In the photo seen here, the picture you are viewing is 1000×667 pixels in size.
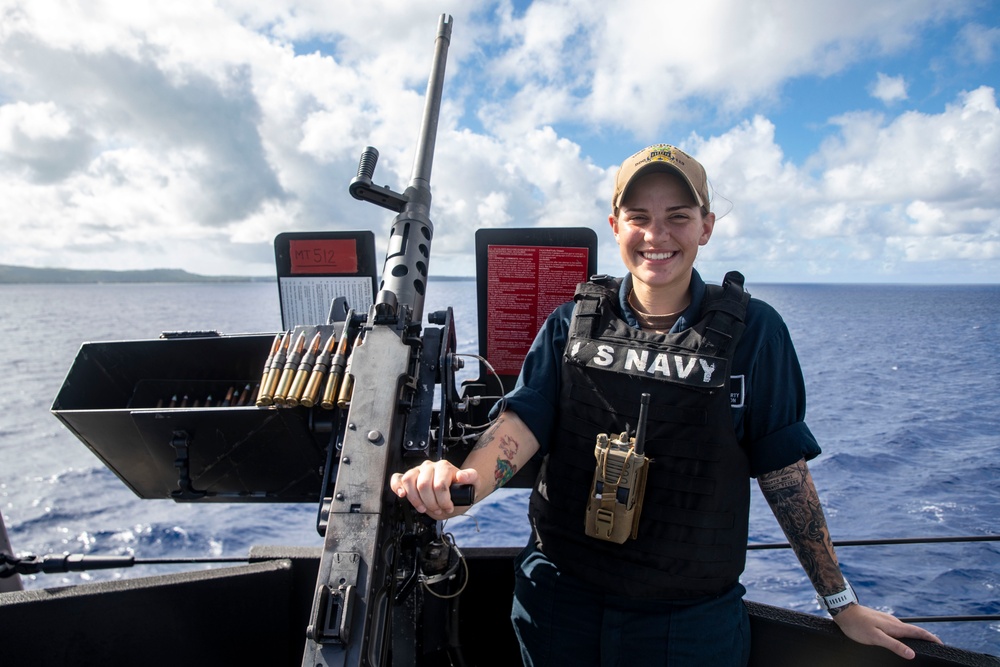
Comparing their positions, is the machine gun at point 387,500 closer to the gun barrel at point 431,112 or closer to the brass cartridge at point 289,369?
the brass cartridge at point 289,369

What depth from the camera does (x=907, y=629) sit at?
2379 millimetres

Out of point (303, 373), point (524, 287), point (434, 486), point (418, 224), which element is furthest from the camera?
point (524, 287)

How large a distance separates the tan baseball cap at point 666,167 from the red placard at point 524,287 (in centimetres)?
135

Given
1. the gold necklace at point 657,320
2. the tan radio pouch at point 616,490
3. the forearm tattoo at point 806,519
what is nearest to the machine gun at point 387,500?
the tan radio pouch at point 616,490

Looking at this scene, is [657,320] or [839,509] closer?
[657,320]

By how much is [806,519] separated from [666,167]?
1.48 meters

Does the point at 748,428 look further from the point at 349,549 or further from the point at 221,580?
the point at 221,580

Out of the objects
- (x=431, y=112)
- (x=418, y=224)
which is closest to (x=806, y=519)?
(x=418, y=224)

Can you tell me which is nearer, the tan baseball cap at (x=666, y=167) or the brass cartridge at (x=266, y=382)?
the tan baseball cap at (x=666, y=167)

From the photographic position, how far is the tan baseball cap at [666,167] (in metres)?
2.33

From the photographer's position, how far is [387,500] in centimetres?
209

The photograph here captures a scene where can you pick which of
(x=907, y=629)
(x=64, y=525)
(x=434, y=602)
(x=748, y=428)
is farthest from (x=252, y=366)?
(x=64, y=525)

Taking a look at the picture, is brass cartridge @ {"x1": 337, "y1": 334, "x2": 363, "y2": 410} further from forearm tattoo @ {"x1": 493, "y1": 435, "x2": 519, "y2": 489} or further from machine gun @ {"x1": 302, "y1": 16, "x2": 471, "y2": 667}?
forearm tattoo @ {"x1": 493, "y1": 435, "x2": 519, "y2": 489}

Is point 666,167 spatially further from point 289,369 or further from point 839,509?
point 839,509
